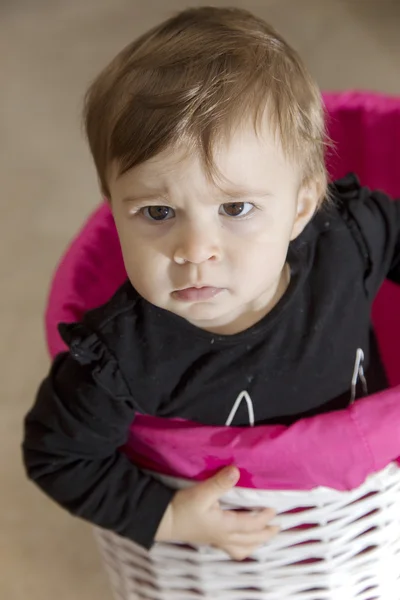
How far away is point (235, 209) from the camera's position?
55 cm

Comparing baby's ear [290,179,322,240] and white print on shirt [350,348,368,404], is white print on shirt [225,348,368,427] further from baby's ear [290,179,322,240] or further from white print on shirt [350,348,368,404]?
baby's ear [290,179,322,240]

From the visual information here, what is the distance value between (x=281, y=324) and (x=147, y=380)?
0.43ft

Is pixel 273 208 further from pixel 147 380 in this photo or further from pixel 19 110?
pixel 19 110

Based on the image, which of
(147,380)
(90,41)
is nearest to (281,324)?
(147,380)

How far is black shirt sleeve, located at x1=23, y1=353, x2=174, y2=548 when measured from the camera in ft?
2.05

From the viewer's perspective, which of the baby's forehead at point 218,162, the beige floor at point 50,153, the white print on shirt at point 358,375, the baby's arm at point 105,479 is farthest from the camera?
the beige floor at point 50,153

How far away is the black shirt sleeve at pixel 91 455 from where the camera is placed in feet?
2.05

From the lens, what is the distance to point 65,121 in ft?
4.87

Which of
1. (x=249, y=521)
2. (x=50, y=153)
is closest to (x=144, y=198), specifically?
(x=249, y=521)

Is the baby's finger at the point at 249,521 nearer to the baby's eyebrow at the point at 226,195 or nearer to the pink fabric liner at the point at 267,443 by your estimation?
the pink fabric liner at the point at 267,443

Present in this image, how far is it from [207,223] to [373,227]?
0.29 m

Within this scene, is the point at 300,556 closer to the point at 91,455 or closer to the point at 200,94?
the point at 91,455

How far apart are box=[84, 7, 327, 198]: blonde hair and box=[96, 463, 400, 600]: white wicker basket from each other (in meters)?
0.25

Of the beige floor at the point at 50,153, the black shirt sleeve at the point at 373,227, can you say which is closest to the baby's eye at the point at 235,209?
the black shirt sleeve at the point at 373,227
